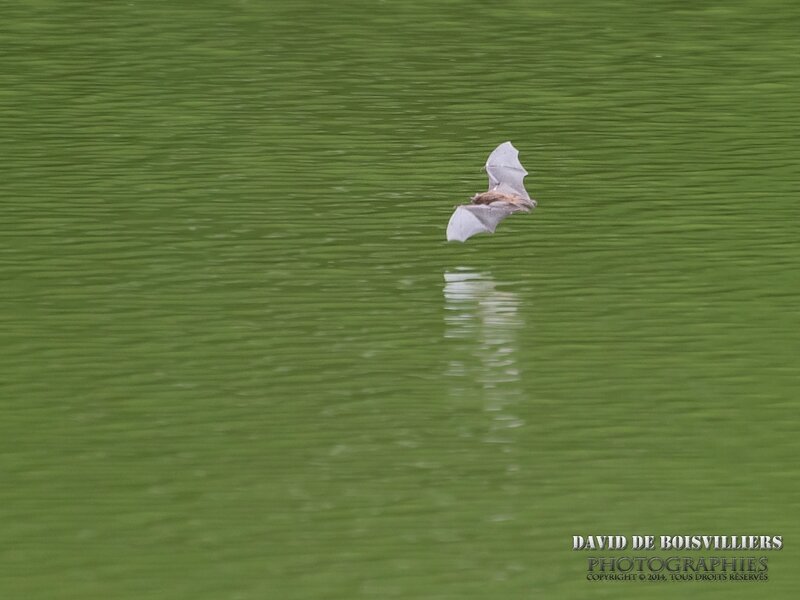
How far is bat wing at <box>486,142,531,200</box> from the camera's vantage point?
7.84 metres

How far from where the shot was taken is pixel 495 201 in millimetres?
7738

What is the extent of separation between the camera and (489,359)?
6469 millimetres

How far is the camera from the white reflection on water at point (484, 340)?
20.3 ft

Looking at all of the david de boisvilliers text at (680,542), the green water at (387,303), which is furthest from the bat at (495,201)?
the david de boisvilliers text at (680,542)

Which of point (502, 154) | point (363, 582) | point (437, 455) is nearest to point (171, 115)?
point (502, 154)

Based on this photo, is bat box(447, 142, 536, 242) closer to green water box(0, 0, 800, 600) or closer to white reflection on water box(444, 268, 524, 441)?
green water box(0, 0, 800, 600)

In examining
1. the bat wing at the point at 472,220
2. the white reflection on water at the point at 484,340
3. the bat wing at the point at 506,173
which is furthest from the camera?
the bat wing at the point at 506,173

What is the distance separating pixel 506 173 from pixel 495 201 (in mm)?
188

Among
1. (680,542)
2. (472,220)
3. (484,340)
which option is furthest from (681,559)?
(472,220)

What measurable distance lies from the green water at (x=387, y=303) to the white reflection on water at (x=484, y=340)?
0.06 ft

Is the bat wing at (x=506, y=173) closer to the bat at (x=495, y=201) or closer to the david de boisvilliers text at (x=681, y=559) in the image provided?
the bat at (x=495, y=201)

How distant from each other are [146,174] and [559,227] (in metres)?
1.96

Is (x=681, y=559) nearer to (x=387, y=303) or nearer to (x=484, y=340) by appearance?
(x=484, y=340)

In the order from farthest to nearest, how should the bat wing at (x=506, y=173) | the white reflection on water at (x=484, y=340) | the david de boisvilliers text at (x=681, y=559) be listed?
the bat wing at (x=506, y=173), the white reflection on water at (x=484, y=340), the david de boisvilliers text at (x=681, y=559)
